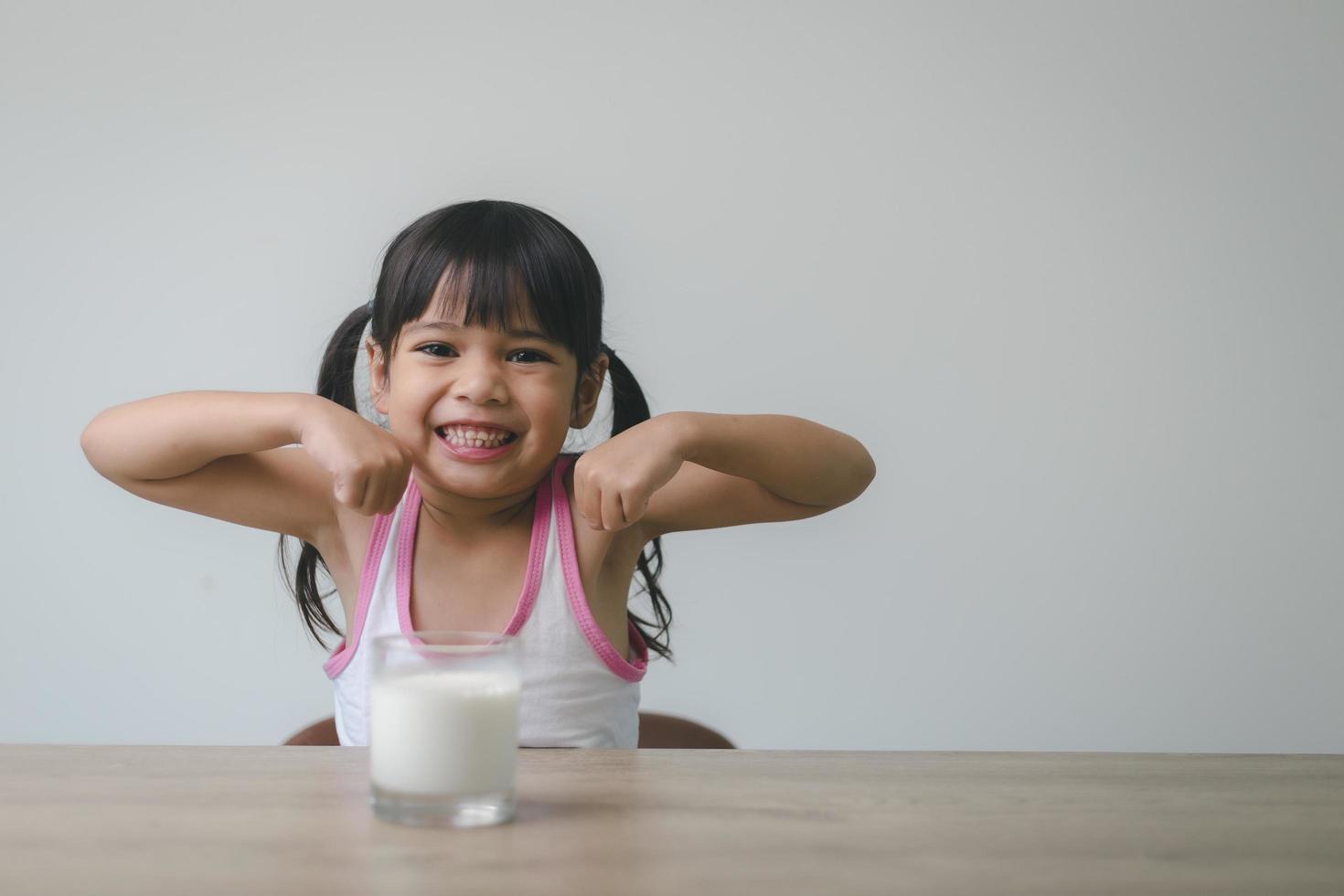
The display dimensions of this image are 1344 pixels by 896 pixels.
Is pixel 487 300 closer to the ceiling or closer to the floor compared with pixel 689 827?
closer to the ceiling

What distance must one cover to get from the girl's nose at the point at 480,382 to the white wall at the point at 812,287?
900mm

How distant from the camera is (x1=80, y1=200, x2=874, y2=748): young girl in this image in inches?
43.8

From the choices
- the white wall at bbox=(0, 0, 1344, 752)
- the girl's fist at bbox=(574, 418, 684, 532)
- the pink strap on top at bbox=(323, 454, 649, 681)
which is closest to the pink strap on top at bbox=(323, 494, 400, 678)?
the pink strap on top at bbox=(323, 454, 649, 681)

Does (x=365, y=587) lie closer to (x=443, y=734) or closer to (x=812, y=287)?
(x=443, y=734)

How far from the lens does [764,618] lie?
204 cm

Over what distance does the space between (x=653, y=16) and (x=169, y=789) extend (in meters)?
1.66

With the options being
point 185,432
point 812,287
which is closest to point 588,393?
point 185,432

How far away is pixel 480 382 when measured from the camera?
3.59 feet

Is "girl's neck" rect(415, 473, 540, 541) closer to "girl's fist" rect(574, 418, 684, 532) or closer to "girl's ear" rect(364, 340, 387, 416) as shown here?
"girl's ear" rect(364, 340, 387, 416)

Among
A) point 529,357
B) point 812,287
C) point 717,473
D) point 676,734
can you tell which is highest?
point 812,287

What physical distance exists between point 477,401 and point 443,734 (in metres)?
0.57

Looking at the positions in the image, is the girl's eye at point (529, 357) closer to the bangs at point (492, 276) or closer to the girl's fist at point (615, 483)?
the bangs at point (492, 276)

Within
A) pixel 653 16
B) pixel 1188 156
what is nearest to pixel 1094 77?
pixel 1188 156

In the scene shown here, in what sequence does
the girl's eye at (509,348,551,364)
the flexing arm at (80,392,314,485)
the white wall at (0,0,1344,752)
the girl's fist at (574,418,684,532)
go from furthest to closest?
the white wall at (0,0,1344,752), the girl's eye at (509,348,551,364), the flexing arm at (80,392,314,485), the girl's fist at (574,418,684,532)
